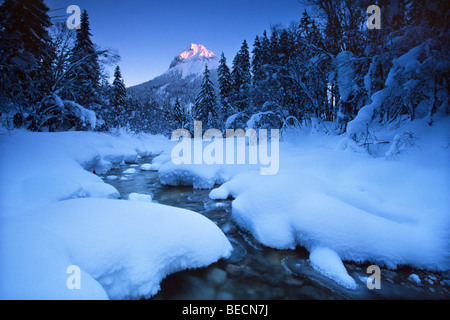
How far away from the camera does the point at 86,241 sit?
2650 mm

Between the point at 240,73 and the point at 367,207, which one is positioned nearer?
the point at 367,207

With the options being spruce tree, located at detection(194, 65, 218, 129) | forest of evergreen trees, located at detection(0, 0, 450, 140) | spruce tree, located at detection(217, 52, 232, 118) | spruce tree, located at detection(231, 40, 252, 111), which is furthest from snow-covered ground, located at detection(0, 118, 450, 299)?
spruce tree, located at detection(194, 65, 218, 129)

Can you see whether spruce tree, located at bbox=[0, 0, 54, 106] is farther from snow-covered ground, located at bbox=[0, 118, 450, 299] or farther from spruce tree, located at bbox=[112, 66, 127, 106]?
spruce tree, located at bbox=[112, 66, 127, 106]

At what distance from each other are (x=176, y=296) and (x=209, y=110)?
1118 inches

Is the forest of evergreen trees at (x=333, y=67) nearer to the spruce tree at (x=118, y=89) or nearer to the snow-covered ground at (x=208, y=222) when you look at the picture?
the snow-covered ground at (x=208, y=222)

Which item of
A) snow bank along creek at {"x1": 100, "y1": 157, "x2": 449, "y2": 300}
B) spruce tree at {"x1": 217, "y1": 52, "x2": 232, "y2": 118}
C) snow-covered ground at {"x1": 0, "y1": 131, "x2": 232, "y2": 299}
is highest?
spruce tree at {"x1": 217, "y1": 52, "x2": 232, "y2": 118}

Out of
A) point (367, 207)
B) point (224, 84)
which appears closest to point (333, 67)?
point (367, 207)

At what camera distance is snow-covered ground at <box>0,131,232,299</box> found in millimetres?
2035

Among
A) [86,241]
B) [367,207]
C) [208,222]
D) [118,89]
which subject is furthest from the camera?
[118,89]

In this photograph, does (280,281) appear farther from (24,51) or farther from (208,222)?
(24,51)

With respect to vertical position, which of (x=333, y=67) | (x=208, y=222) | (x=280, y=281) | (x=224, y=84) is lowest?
(x=280, y=281)

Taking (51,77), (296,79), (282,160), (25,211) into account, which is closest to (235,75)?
(296,79)

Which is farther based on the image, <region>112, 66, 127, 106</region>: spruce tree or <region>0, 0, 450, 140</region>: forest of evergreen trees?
<region>112, 66, 127, 106</region>: spruce tree

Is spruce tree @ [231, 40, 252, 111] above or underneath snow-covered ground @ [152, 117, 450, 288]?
above
